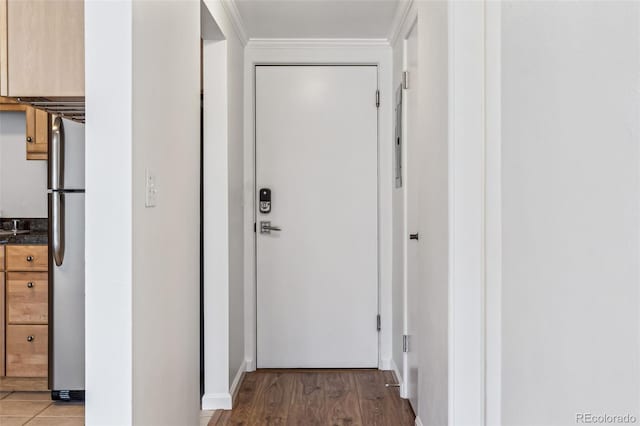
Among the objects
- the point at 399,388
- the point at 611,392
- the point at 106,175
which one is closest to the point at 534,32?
the point at 611,392

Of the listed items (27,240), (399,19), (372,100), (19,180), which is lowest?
(27,240)

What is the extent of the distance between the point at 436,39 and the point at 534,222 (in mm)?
982

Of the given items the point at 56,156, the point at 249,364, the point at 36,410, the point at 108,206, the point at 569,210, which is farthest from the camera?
the point at 249,364

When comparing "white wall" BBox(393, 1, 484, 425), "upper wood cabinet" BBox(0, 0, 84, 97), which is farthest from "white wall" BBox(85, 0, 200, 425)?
"white wall" BBox(393, 1, 484, 425)

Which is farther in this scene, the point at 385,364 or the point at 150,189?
the point at 385,364

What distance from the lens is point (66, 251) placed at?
2.56 meters

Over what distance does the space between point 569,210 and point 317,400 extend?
2142 mm

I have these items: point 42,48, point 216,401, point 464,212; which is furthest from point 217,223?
point 464,212

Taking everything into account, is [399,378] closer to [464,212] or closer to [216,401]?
[216,401]

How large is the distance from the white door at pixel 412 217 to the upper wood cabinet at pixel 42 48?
152 cm

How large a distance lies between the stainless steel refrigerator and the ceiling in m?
1.20

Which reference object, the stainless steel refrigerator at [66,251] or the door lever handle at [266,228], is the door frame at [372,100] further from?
the stainless steel refrigerator at [66,251]

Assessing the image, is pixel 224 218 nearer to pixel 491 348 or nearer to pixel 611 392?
pixel 491 348

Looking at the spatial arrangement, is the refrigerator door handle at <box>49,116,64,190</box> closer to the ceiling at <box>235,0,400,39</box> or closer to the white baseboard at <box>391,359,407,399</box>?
the ceiling at <box>235,0,400,39</box>
